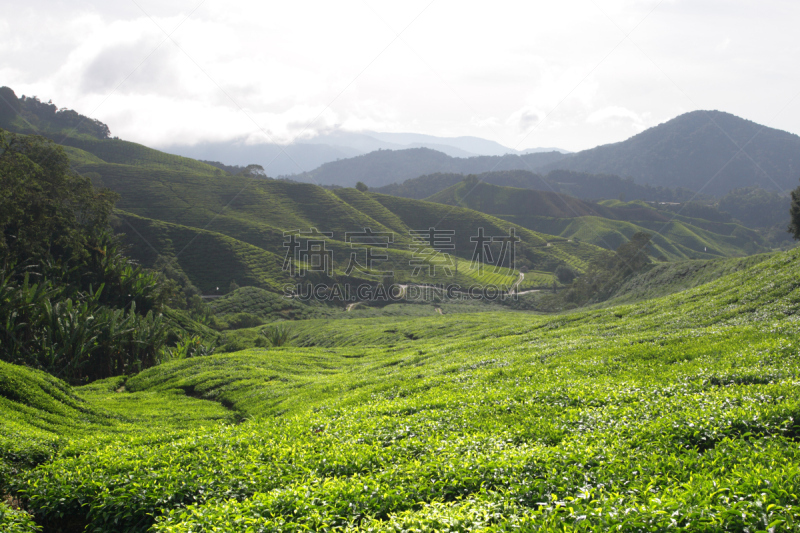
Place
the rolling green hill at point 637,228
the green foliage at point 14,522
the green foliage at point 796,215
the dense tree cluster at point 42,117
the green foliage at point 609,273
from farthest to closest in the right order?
1. the dense tree cluster at point 42,117
2. the rolling green hill at point 637,228
3. the green foliage at point 609,273
4. the green foliage at point 796,215
5. the green foliage at point 14,522

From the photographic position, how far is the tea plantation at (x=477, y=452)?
5066 millimetres

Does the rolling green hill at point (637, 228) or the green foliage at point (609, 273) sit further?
the rolling green hill at point (637, 228)

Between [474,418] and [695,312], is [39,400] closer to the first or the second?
[474,418]

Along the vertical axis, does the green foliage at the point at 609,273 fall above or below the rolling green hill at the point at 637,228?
below

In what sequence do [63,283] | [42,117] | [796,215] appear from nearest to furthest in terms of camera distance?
[63,283] < [796,215] < [42,117]

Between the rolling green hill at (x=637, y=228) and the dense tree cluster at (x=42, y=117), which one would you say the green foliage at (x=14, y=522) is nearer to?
the rolling green hill at (x=637, y=228)

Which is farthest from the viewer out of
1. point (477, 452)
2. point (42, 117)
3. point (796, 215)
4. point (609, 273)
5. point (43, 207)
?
point (42, 117)

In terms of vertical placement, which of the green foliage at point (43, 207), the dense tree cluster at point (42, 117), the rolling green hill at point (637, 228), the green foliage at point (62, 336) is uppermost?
the dense tree cluster at point (42, 117)

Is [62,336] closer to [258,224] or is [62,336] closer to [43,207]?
[43,207]

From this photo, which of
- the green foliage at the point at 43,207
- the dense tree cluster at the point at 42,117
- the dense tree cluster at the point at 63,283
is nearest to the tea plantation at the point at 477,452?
the dense tree cluster at the point at 63,283

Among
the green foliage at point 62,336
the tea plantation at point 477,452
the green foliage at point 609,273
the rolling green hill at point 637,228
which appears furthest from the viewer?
the rolling green hill at point 637,228

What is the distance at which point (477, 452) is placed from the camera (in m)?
7.28

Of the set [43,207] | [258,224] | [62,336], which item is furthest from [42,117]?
[62,336]

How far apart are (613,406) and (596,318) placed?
1677cm
